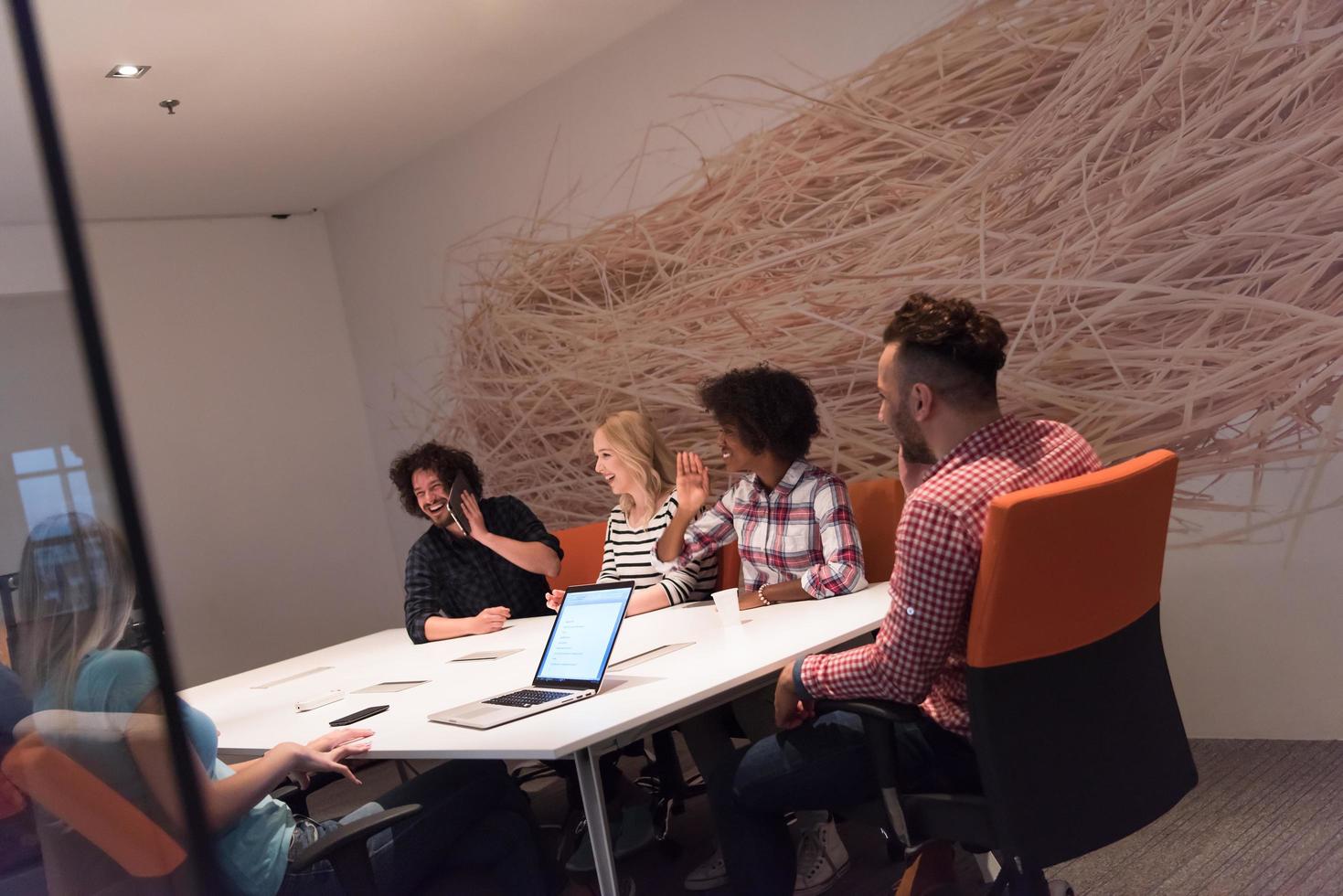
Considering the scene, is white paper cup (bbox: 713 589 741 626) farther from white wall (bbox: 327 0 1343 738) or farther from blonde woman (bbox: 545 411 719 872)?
white wall (bbox: 327 0 1343 738)

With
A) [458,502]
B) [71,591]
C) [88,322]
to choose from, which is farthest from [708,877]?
[88,322]

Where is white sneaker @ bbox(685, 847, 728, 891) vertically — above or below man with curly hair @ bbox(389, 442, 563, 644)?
below

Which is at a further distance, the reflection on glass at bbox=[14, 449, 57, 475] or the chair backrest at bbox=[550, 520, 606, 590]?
the chair backrest at bbox=[550, 520, 606, 590]

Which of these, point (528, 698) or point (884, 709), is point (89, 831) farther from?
point (528, 698)

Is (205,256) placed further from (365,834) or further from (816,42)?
(365,834)

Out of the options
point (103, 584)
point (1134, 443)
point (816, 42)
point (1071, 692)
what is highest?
point (816, 42)

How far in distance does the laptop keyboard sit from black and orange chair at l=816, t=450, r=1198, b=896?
82 cm

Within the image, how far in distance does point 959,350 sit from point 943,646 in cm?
53

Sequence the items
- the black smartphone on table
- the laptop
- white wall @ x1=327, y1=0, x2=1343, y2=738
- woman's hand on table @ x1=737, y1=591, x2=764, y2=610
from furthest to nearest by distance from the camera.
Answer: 1. white wall @ x1=327, y1=0, x2=1343, y2=738
2. woman's hand on table @ x1=737, y1=591, x2=764, y2=610
3. the black smartphone on table
4. the laptop

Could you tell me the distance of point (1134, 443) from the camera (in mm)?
3328

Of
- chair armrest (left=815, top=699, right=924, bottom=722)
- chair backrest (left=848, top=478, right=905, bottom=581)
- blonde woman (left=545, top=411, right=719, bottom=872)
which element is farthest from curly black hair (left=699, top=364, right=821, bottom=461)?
chair armrest (left=815, top=699, right=924, bottom=722)

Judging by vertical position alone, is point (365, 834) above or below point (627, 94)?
below

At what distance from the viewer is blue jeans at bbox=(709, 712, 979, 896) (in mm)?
1957

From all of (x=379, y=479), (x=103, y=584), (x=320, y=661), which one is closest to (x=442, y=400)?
(x=379, y=479)
